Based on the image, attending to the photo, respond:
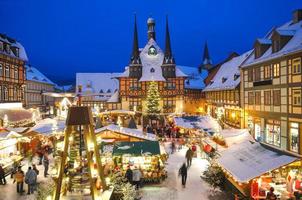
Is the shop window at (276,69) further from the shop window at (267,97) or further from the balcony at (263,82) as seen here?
the shop window at (267,97)

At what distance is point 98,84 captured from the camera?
6600 cm

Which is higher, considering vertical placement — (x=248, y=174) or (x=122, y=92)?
(x=122, y=92)

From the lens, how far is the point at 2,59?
3481cm

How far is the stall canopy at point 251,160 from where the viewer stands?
12848mm

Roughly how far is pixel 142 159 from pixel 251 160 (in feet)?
22.3

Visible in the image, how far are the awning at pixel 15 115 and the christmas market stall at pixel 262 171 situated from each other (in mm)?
24012

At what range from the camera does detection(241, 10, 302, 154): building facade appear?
69.7 feet

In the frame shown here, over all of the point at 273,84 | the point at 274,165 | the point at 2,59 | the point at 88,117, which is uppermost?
the point at 2,59

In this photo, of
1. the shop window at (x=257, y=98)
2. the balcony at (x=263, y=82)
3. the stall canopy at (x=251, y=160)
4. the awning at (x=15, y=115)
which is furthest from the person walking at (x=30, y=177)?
the shop window at (x=257, y=98)

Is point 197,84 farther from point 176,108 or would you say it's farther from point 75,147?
point 75,147

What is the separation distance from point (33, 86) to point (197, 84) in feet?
98.4

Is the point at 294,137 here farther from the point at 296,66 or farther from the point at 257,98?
the point at 257,98

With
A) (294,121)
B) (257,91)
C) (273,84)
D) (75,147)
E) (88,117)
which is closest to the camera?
(88,117)

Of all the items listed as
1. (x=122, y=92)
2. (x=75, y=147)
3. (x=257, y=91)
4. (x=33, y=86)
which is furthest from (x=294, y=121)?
(x=33, y=86)
